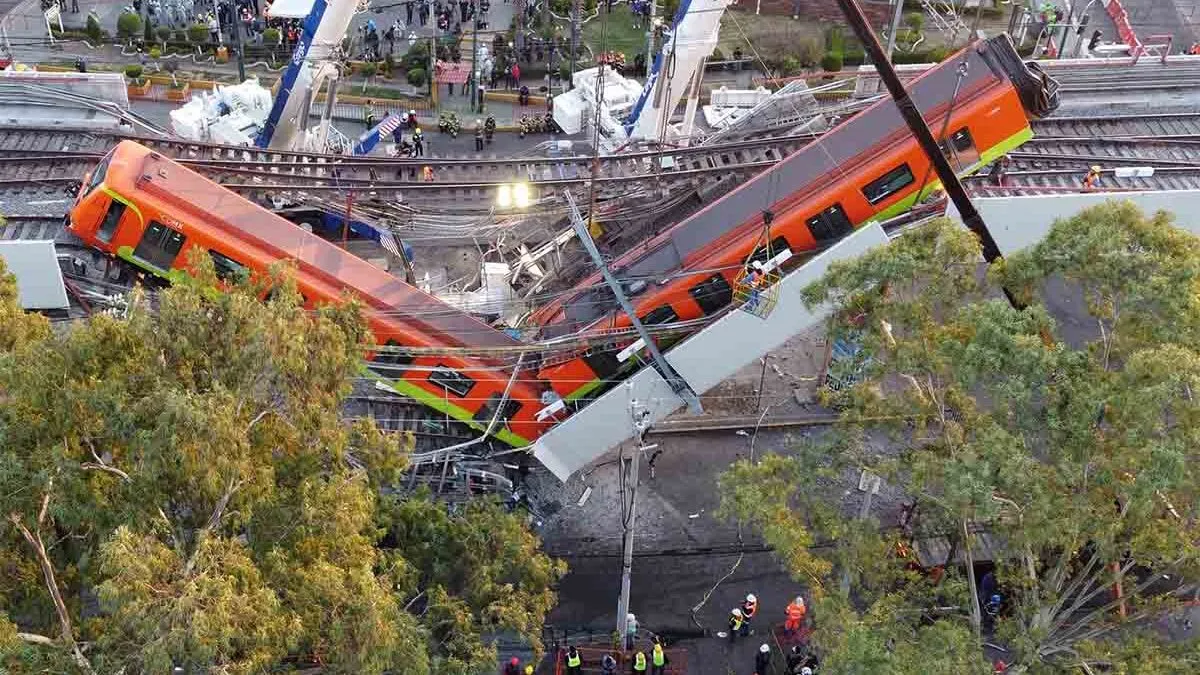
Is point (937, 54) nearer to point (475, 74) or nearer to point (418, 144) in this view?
point (475, 74)

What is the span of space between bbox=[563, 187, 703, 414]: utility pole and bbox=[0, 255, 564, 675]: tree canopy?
25.3 feet

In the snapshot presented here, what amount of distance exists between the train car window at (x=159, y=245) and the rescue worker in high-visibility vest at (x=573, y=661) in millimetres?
11975

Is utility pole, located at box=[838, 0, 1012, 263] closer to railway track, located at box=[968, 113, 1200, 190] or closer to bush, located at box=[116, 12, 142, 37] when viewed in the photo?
railway track, located at box=[968, 113, 1200, 190]

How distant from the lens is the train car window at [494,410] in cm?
2617

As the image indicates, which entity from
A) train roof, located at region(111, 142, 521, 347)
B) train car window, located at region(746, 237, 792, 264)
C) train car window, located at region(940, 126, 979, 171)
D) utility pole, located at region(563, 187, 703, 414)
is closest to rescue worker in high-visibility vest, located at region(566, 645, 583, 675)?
utility pole, located at region(563, 187, 703, 414)

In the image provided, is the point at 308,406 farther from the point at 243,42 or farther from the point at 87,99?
the point at 243,42

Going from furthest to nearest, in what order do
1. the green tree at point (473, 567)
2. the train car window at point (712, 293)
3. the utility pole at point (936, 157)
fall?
1. the train car window at point (712, 293)
2. the utility pole at point (936, 157)
3. the green tree at point (473, 567)

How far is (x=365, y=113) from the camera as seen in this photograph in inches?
1613

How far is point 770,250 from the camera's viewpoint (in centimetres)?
2505

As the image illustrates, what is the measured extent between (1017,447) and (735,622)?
10798mm

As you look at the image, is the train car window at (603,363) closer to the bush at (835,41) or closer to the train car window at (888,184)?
the train car window at (888,184)

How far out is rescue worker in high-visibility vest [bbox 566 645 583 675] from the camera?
2367 cm

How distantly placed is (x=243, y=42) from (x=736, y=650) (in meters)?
31.3

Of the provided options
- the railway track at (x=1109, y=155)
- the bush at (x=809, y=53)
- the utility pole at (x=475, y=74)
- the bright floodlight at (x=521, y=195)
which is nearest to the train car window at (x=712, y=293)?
the bright floodlight at (x=521, y=195)
